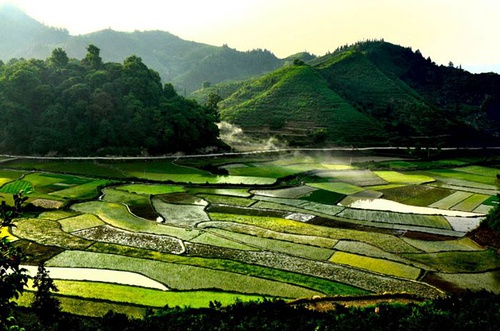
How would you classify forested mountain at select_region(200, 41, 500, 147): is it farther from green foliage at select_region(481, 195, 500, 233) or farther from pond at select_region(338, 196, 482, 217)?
green foliage at select_region(481, 195, 500, 233)

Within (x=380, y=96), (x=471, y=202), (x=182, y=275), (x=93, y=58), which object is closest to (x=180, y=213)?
(x=182, y=275)

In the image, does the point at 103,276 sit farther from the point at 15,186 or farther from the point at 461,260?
the point at 15,186

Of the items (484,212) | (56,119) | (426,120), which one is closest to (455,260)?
(484,212)

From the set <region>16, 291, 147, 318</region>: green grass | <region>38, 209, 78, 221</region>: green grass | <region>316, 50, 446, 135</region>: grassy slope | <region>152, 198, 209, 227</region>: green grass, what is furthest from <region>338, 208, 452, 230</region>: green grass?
<region>316, 50, 446, 135</region>: grassy slope

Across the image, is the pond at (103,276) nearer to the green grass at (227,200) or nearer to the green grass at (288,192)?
the green grass at (227,200)

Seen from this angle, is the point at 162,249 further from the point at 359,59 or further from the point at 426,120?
the point at 359,59
